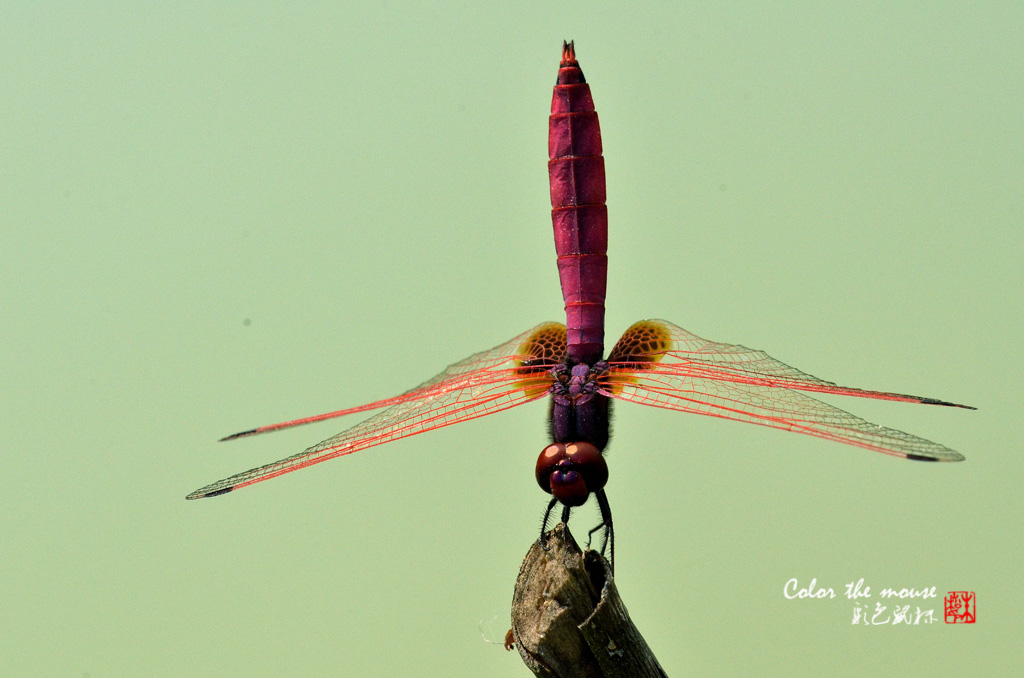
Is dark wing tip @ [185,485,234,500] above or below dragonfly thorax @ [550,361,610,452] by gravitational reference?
below

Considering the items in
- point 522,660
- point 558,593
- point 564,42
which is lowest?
point 522,660

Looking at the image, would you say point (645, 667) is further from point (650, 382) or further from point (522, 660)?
point (650, 382)

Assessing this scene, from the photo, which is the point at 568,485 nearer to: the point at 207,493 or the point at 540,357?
the point at 540,357

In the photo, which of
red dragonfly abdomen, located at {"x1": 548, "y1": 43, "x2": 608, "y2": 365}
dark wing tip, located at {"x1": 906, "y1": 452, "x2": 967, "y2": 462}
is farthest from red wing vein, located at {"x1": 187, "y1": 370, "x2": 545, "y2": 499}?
dark wing tip, located at {"x1": 906, "y1": 452, "x2": 967, "y2": 462}

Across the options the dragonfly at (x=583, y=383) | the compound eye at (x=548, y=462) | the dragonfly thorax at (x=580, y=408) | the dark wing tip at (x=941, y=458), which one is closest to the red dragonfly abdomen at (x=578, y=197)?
the dragonfly at (x=583, y=383)

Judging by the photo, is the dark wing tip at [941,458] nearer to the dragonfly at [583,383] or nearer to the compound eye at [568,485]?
the dragonfly at [583,383]

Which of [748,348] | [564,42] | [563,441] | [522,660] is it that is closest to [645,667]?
[522,660]

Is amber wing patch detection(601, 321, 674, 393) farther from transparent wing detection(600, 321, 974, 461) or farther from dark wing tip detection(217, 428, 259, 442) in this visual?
dark wing tip detection(217, 428, 259, 442)

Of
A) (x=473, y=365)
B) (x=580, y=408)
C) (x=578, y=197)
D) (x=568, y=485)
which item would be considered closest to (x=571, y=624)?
(x=568, y=485)
